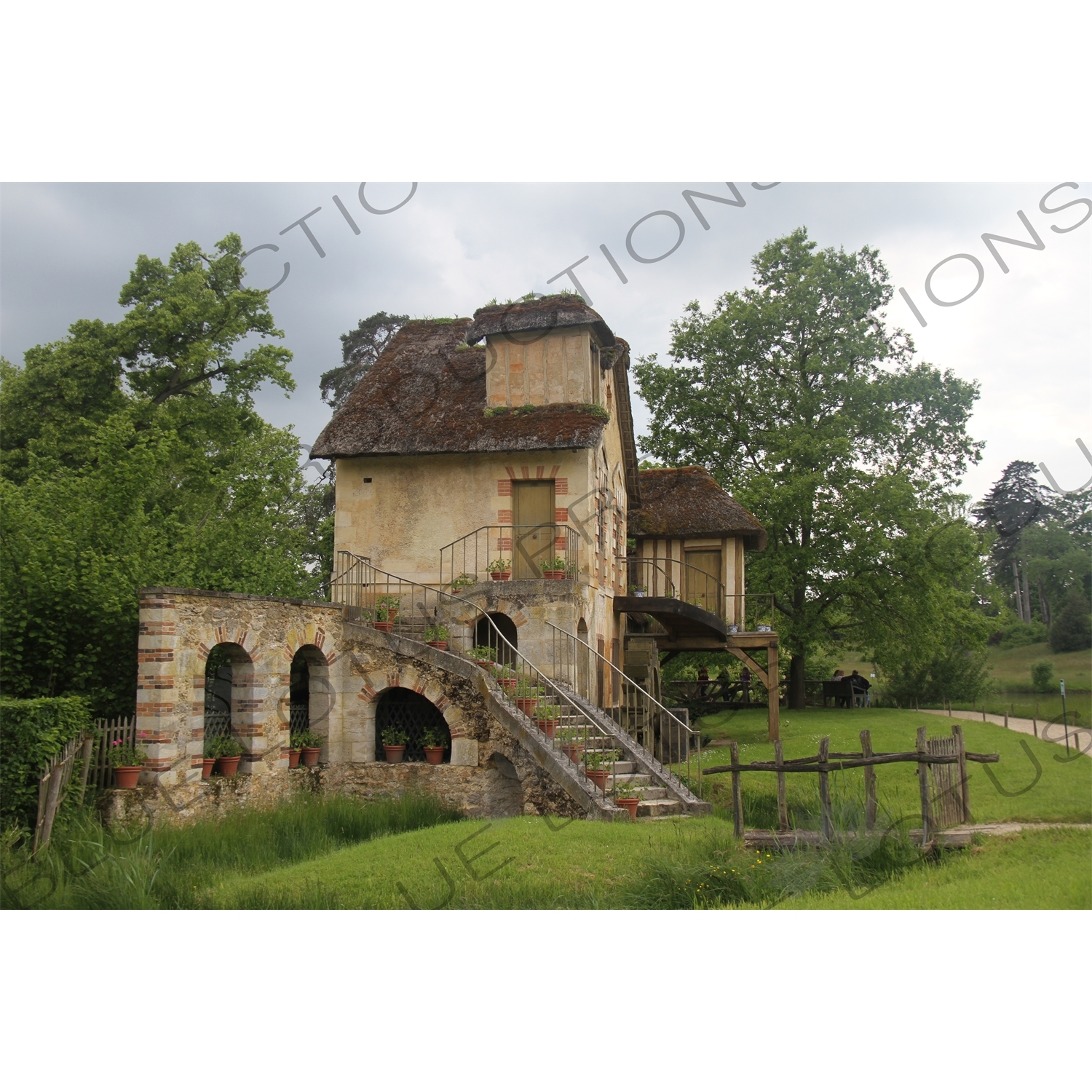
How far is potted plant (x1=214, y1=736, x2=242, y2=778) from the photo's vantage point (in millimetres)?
13266

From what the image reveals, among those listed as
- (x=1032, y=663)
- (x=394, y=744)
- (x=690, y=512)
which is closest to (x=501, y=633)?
(x=394, y=744)

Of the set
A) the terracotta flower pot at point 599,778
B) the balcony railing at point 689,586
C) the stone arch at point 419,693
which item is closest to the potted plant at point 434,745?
the stone arch at point 419,693

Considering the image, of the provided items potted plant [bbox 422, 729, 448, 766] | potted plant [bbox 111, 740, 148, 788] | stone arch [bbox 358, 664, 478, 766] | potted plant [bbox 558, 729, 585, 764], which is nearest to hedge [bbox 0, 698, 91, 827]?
potted plant [bbox 111, 740, 148, 788]

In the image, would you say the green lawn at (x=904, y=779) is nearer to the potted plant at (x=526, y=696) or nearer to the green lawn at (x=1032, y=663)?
the potted plant at (x=526, y=696)

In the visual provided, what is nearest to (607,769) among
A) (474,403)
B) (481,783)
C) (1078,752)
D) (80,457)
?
(481,783)

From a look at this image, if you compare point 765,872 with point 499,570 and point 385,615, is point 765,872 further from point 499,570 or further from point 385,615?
point 499,570

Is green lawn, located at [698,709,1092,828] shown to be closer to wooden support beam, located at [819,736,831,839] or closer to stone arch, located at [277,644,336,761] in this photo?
wooden support beam, located at [819,736,831,839]

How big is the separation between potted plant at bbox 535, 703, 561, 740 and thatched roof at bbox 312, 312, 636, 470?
5230 millimetres

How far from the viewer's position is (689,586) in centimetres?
2466

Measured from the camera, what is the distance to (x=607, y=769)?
1326cm

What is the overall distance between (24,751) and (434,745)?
20.5 ft

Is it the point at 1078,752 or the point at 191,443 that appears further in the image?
the point at 191,443

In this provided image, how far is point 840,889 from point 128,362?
65.8 feet

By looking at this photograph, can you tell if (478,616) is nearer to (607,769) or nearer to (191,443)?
(607,769)
